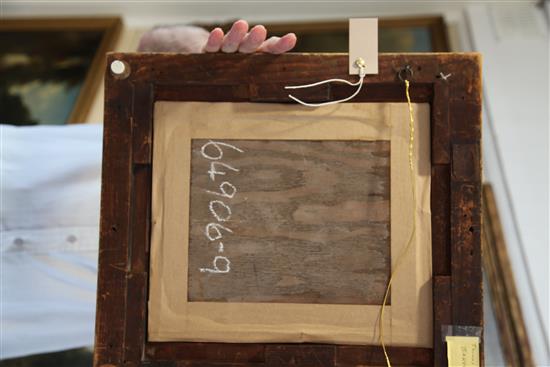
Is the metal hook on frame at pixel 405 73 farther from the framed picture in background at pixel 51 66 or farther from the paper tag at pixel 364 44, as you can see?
the framed picture in background at pixel 51 66

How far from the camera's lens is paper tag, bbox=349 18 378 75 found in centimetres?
66

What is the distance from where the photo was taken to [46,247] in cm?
100

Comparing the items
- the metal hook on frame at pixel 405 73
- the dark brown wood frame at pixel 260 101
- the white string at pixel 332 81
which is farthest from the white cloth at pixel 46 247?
the metal hook on frame at pixel 405 73

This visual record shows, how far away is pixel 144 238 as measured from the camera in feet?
2.15

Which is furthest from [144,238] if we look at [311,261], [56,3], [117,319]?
[56,3]

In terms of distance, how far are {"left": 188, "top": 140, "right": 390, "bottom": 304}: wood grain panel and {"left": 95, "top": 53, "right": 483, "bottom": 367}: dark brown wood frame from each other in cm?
6

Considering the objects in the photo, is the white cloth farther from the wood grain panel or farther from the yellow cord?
the yellow cord

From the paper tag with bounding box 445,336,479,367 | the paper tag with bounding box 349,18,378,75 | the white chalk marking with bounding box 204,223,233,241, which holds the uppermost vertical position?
the paper tag with bounding box 349,18,378,75

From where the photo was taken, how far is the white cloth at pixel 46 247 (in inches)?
39.0

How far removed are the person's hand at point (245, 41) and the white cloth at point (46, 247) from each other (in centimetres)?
47

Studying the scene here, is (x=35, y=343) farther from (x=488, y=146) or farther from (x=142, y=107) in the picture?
(x=488, y=146)

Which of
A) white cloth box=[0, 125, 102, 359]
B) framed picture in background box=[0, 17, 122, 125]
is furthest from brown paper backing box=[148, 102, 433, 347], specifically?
framed picture in background box=[0, 17, 122, 125]

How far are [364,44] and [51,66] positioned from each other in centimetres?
128

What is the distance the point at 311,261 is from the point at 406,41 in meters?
1.13
